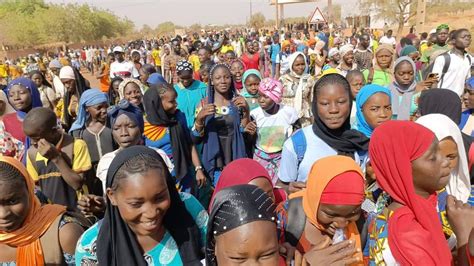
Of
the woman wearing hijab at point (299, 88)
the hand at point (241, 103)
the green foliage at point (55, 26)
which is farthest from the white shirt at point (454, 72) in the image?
the green foliage at point (55, 26)

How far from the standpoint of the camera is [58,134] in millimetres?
3365

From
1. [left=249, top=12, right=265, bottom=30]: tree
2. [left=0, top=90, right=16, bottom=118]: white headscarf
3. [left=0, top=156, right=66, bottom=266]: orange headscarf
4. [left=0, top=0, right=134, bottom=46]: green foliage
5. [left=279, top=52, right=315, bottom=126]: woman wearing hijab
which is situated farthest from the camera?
[left=249, top=12, right=265, bottom=30]: tree

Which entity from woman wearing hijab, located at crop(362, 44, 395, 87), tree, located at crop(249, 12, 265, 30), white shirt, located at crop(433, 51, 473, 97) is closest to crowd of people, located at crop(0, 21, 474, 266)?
woman wearing hijab, located at crop(362, 44, 395, 87)

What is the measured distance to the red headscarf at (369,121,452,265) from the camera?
1856 millimetres

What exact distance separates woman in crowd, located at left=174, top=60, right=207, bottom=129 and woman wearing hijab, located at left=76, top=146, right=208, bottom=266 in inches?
151

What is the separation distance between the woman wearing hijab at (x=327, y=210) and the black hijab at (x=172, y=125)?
2.13 meters

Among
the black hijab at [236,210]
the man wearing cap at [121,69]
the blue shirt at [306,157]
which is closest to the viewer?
the black hijab at [236,210]

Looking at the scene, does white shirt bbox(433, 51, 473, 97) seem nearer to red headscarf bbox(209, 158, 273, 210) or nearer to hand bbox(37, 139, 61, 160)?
red headscarf bbox(209, 158, 273, 210)

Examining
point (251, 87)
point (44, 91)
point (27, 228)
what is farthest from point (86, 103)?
point (44, 91)

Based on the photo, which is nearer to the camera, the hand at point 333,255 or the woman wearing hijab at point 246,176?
the hand at point 333,255

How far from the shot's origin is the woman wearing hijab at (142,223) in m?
1.98

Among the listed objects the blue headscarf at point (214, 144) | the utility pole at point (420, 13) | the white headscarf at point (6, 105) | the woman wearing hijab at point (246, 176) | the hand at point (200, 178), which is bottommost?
the hand at point (200, 178)

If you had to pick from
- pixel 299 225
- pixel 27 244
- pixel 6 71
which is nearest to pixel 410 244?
pixel 299 225

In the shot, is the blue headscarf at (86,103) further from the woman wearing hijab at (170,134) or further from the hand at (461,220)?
→ the hand at (461,220)
